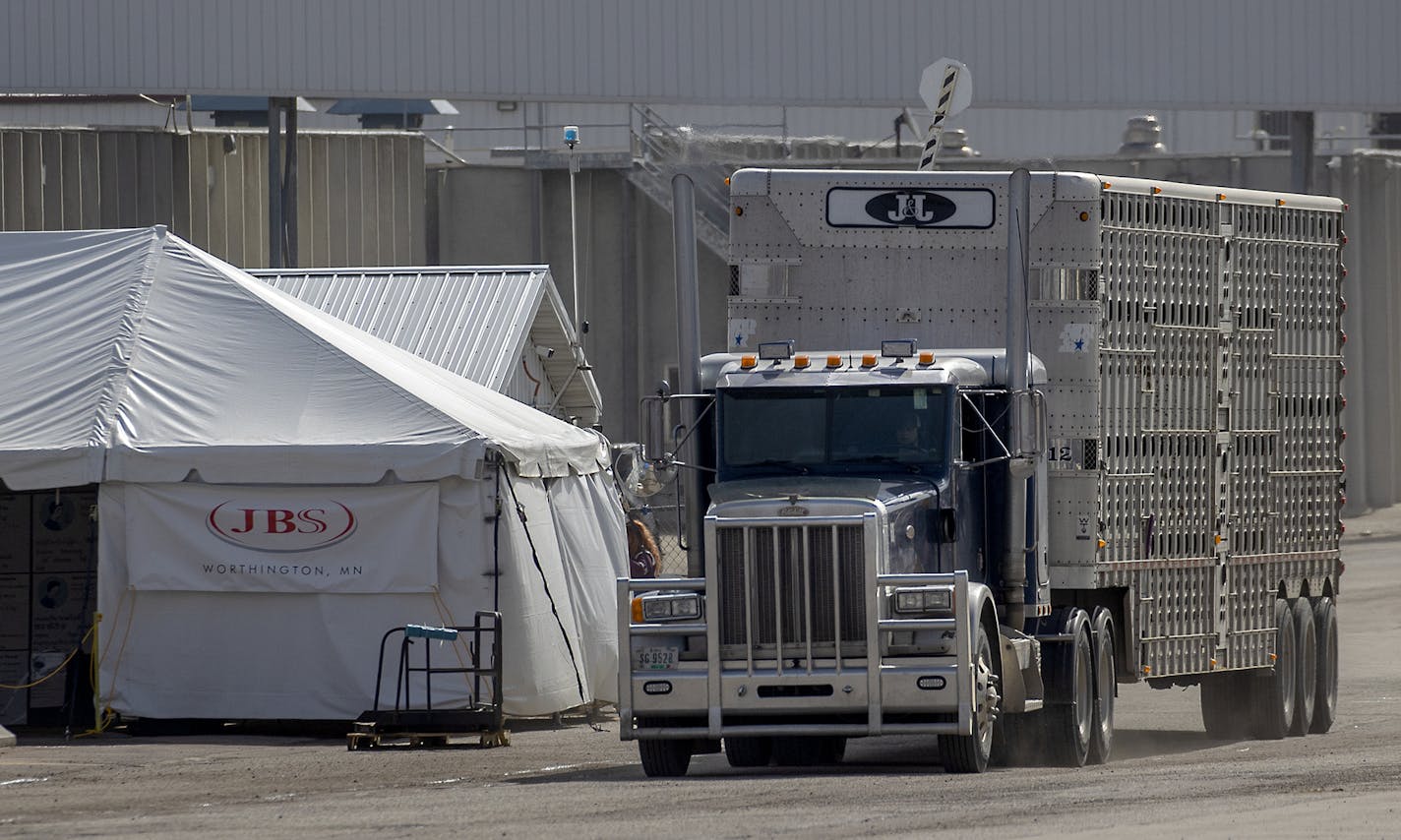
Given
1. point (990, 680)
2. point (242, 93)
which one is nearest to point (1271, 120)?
point (242, 93)

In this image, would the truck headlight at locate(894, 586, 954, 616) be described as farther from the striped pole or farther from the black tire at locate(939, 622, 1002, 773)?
the striped pole

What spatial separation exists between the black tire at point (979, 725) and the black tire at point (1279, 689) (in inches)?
230

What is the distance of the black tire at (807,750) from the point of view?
1667 cm

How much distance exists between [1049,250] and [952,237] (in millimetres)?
736

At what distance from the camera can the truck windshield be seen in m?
15.1

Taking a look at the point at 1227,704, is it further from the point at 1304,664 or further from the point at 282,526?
the point at 282,526

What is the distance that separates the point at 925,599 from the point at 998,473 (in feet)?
6.58

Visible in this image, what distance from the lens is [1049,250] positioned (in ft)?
Result: 55.2

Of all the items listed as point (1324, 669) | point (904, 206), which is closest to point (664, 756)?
point (904, 206)

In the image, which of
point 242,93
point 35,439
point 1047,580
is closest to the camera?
point 1047,580

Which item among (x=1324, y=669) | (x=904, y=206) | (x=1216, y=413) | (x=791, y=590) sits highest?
(x=904, y=206)

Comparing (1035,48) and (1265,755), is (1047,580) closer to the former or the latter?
(1265,755)

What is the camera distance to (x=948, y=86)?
69.6ft

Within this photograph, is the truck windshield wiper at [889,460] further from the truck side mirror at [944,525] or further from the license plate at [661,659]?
the license plate at [661,659]
